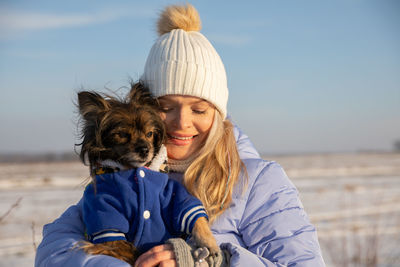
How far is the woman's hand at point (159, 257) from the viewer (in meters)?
2.19

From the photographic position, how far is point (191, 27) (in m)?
3.29

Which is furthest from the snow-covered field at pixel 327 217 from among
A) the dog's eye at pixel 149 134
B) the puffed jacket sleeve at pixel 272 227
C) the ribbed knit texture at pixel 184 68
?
the puffed jacket sleeve at pixel 272 227

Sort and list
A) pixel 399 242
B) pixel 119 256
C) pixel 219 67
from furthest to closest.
Result: pixel 399 242 → pixel 219 67 → pixel 119 256

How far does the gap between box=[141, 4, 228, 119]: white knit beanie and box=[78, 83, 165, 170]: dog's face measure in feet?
1.13

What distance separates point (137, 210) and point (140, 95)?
0.83 metres

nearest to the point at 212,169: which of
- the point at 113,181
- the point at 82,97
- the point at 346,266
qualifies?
the point at 113,181

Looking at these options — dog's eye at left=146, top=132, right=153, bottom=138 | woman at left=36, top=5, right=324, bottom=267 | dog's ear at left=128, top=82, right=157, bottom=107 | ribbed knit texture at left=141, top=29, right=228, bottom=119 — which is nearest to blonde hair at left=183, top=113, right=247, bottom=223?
woman at left=36, top=5, right=324, bottom=267

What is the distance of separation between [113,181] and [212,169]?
2.41ft

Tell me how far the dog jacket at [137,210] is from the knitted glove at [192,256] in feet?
0.49

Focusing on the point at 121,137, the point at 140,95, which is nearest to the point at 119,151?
the point at 121,137

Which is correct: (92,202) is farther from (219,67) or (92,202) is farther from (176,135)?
(219,67)

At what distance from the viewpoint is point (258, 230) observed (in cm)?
257

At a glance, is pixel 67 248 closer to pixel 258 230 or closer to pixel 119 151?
pixel 119 151

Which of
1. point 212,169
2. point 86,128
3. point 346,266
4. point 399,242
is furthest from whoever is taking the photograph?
point 399,242
